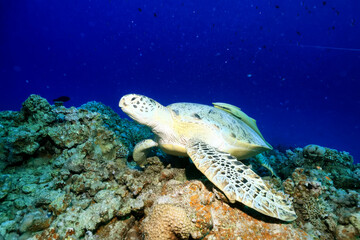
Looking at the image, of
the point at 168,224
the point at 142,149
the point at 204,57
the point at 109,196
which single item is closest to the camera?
the point at 168,224

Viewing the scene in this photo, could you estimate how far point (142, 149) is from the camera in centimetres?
294

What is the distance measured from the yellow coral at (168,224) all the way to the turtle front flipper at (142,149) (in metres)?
1.55

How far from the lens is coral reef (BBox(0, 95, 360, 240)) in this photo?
1.48 m

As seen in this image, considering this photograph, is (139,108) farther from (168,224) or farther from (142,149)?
(168,224)

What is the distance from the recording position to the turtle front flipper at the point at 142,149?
290 centimetres

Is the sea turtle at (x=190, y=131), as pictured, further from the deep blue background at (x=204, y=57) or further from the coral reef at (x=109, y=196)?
the deep blue background at (x=204, y=57)

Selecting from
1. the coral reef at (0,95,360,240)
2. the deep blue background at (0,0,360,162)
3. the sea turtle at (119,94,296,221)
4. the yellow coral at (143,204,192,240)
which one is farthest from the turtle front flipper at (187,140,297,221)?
the deep blue background at (0,0,360,162)

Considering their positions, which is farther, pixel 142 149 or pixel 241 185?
pixel 142 149

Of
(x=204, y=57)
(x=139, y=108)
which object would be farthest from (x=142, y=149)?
(x=204, y=57)

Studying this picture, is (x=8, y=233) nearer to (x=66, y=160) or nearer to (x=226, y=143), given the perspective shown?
(x=66, y=160)

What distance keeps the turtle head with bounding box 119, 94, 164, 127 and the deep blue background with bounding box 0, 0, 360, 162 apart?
47299 mm

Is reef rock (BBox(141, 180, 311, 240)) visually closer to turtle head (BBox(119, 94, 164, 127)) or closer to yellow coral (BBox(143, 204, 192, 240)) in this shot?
yellow coral (BBox(143, 204, 192, 240))

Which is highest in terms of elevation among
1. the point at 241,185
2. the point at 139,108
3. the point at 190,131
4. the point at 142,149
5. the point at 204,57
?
the point at 204,57

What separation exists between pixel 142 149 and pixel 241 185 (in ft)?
6.33
